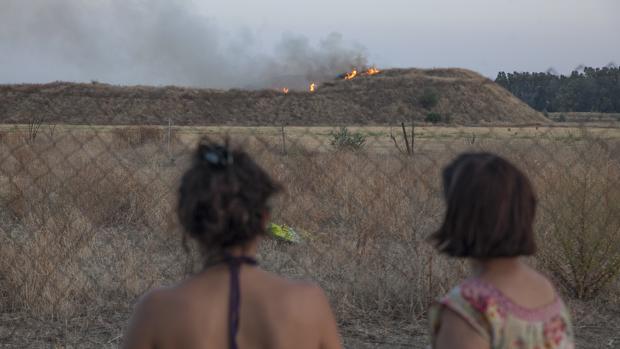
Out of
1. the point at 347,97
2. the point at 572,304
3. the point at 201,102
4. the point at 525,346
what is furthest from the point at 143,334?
the point at 347,97

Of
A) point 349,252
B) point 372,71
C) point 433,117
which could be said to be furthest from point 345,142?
point 372,71

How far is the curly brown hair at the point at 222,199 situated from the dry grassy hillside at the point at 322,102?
139 feet

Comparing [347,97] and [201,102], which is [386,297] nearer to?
[201,102]

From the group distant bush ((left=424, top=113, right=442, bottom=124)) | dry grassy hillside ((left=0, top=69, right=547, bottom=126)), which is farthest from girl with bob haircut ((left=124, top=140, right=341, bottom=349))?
distant bush ((left=424, top=113, right=442, bottom=124))

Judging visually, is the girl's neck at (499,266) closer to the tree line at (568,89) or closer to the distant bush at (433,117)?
the tree line at (568,89)

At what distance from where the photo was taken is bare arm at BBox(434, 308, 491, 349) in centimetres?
208

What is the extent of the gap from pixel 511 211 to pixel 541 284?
0.23 metres

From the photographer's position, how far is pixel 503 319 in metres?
2.11

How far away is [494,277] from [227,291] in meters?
0.68

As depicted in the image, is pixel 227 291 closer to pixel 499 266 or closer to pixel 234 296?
pixel 234 296

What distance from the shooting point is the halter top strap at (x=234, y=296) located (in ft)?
6.49

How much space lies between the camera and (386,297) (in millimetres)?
5469

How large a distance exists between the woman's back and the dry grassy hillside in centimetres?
4233

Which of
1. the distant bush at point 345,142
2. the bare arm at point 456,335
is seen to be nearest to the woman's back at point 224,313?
the bare arm at point 456,335
